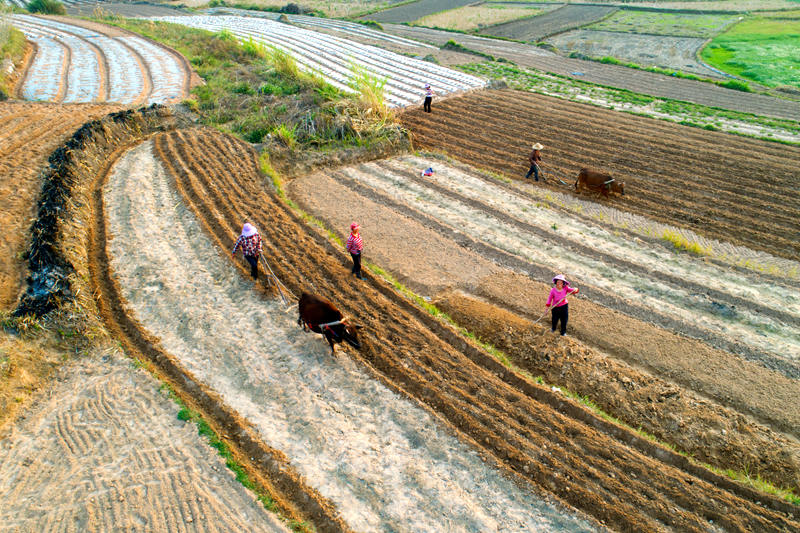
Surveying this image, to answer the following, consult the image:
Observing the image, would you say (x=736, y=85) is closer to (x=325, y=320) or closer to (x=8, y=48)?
(x=325, y=320)

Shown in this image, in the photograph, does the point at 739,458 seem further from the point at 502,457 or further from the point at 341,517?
the point at 341,517

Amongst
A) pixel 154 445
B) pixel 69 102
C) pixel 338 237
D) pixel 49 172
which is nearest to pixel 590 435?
pixel 154 445

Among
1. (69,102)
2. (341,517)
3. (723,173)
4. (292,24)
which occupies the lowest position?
(341,517)

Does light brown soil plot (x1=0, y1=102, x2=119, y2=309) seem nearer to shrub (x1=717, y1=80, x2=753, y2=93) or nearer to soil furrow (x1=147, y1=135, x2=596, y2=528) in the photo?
soil furrow (x1=147, y1=135, x2=596, y2=528)

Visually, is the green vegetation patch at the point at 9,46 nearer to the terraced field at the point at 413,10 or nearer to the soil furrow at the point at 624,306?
the soil furrow at the point at 624,306

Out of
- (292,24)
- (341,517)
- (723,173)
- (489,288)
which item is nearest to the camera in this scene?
(341,517)

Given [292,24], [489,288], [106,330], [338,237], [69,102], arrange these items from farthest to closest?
[292,24], [69,102], [338,237], [489,288], [106,330]

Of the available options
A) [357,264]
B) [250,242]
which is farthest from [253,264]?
[357,264]
